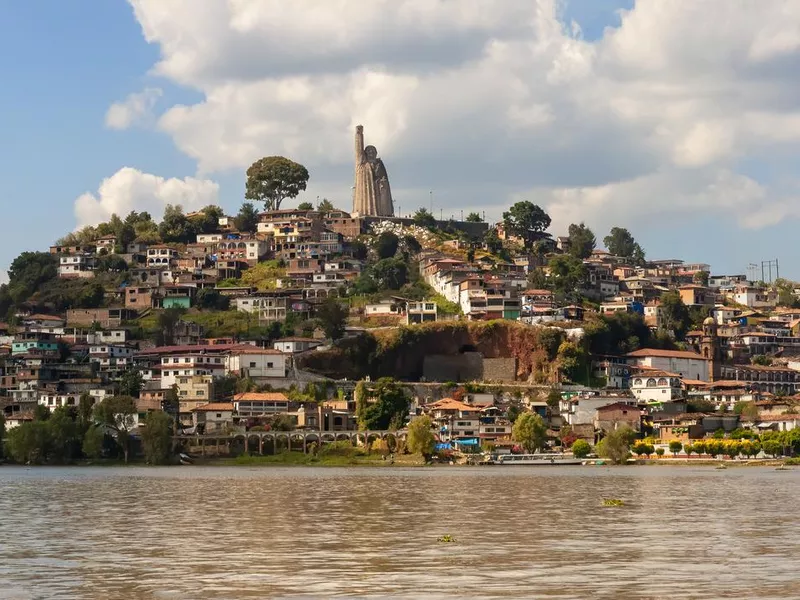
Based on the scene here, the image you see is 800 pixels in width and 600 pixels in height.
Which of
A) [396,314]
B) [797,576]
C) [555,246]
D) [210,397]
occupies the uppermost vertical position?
[555,246]

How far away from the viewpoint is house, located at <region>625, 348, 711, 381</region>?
130 m

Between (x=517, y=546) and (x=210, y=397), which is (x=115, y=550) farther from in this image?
(x=210, y=397)

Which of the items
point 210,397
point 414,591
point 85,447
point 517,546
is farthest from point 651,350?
point 414,591

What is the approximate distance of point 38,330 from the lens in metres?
137

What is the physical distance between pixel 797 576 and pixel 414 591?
838cm

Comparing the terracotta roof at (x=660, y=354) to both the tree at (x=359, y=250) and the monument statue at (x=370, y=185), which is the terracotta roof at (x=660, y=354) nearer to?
the tree at (x=359, y=250)

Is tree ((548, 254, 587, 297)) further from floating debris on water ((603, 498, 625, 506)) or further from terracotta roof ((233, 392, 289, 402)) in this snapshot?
floating debris on water ((603, 498, 625, 506))

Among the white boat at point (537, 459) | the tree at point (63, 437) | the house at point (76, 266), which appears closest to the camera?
the white boat at point (537, 459)

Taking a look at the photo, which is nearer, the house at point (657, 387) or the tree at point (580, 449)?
the tree at point (580, 449)

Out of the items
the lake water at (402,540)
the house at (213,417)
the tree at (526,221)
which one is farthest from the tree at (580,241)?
the lake water at (402,540)

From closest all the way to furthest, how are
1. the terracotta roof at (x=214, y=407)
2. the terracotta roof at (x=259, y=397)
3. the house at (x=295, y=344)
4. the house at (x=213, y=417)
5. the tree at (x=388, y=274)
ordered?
the house at (x=213, y=417)
the terracotta roof at (x=214, y=407)
the terracotta roof at (x=259, y=397)
the house at (x=295, y=344)
the tree at (x=388, y=274)

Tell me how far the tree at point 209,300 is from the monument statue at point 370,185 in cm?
3445

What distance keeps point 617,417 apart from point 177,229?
67.9 meters

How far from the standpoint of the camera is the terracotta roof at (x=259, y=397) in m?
115
